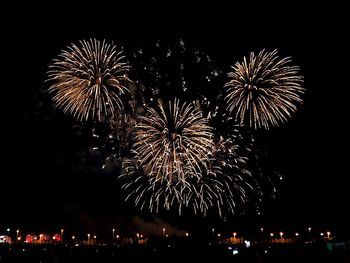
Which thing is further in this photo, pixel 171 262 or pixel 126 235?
pixel 126 235

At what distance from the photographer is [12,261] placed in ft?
62.3

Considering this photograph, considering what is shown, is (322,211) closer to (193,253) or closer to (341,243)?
(341,243)

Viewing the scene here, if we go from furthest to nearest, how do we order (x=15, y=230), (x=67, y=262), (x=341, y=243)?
1. (x=15, y=230)
2. (x=341, y=243)
3. (x=67, y=262)

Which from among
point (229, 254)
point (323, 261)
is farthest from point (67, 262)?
point (323, 261)

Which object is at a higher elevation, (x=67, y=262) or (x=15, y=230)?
(x=15, y=230)

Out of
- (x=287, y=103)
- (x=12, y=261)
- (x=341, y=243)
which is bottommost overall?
(x=12, y=261)

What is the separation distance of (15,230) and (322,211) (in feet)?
175

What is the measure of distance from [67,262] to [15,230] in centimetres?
6832

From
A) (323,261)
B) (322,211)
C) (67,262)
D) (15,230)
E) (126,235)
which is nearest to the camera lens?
(323,261)

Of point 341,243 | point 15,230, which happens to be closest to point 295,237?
point 15,230

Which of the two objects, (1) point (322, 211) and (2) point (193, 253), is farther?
(1) point (322, 211)

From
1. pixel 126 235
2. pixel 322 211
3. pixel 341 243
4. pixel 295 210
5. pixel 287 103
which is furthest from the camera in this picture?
pixel 126 235

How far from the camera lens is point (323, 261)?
1689 centimetres

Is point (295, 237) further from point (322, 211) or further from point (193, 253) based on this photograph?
point (193, 253)
